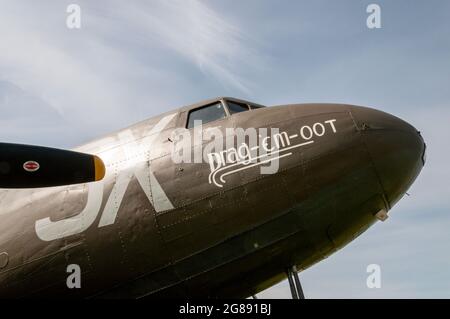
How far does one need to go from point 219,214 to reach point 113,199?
2.46 metres

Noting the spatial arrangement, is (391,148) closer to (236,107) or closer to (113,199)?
(236,107)

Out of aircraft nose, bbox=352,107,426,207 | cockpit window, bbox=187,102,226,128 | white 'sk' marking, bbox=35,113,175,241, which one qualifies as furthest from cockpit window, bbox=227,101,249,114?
aircraft nose, bbox=352,107,426,207

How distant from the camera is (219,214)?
10664 millimetres

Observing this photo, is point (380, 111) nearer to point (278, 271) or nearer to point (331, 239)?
point (331, 239)

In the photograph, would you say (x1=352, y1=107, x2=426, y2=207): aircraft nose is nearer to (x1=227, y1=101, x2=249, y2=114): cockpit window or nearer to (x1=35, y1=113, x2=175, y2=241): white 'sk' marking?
(x1=227, y1=101, x2=249, y2=114): cockpit window

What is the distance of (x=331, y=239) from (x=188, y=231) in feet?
9.86

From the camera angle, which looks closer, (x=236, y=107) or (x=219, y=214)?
(x=219, y=214)

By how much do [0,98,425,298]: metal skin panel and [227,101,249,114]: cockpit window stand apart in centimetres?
56

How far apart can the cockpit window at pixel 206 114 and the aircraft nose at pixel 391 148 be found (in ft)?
10.2

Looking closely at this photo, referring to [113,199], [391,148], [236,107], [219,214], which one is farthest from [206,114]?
[391,148]

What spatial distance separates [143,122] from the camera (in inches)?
504

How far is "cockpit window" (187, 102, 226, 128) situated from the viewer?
12320 mm
